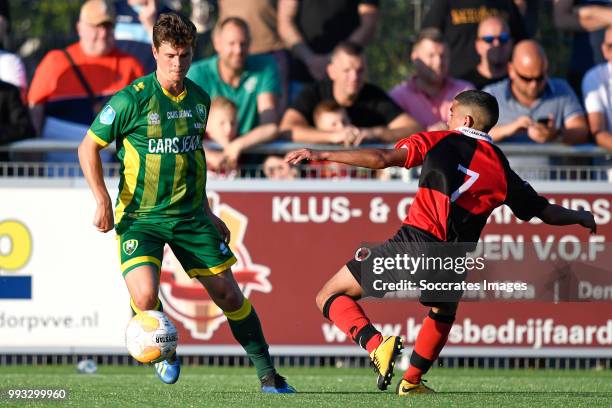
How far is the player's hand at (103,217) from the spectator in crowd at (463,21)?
6.02m

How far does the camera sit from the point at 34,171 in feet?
37.2

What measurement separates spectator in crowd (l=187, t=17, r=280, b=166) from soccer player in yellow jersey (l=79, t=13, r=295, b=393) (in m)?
3.61

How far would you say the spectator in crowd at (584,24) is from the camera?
1312cm

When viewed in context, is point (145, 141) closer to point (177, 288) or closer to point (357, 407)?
point (357, 407)

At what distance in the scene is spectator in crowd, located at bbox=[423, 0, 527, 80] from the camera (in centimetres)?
1301

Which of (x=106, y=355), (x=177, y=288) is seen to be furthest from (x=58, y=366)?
(x=177, y=288)

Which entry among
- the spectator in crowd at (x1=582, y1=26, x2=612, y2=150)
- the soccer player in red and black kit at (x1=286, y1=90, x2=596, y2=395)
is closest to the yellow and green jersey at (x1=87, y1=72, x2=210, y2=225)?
the soccer player in red and black kit at (x1=286, y1=90, x2=596, y2=395)

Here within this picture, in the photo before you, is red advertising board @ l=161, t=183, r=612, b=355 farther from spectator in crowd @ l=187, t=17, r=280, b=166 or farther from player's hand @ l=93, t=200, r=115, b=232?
player's hand @ l=93, t=200, r=115, b=232

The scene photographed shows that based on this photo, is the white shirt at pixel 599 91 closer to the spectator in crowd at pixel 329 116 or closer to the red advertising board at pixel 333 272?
the red advertising board at pixel 333 272

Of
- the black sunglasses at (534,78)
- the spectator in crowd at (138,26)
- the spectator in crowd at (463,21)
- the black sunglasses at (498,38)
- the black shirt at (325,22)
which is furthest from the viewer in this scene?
the black shirt at (325,22)

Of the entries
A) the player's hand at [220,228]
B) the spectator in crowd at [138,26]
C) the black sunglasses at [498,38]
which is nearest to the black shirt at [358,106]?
the black sunglasses at [498,38]

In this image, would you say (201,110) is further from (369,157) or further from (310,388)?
(310,388)

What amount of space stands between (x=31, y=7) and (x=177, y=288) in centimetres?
805

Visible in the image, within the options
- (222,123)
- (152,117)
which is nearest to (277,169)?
(222,123)
